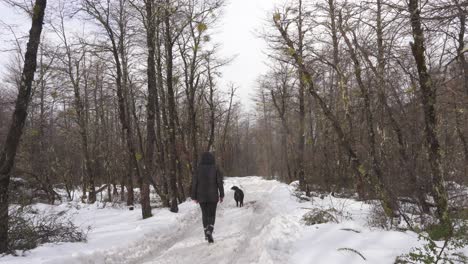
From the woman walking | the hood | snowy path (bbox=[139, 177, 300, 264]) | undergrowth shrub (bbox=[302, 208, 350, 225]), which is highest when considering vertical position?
the hood

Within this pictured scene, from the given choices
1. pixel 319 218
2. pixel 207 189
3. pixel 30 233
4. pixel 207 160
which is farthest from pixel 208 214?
pixel 30 233

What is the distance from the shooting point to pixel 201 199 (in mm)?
9164

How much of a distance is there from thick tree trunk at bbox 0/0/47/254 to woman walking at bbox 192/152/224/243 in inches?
155

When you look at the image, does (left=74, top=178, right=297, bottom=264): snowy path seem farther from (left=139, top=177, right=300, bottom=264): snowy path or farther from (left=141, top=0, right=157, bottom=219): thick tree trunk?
(left=141, top=0, right=157, bottom=219): thick tree trunk

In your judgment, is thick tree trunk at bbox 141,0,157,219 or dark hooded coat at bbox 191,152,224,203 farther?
thick tree trunk at bbox 141,0,157,219

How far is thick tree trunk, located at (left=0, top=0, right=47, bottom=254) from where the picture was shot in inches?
276

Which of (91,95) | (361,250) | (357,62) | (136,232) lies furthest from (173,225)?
(91,95)

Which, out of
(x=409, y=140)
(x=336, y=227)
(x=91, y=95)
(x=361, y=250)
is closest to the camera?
(x=361, y=250)

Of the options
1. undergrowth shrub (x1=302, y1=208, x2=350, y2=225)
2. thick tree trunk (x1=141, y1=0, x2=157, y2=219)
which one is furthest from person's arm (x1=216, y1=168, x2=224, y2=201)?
thick tree trunk (x1=141, y1=0, x2=157, y2=219)

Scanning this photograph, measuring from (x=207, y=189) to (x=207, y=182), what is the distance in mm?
176

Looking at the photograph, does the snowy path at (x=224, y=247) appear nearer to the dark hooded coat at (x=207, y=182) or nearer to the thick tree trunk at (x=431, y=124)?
the dark hooded coat at (x=207, y=182)

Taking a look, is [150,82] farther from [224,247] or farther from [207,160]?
[224,247]

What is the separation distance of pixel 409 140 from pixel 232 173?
53.4 meters

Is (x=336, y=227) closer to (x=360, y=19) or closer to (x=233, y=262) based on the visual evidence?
(x=233, y=262)
